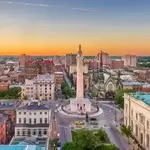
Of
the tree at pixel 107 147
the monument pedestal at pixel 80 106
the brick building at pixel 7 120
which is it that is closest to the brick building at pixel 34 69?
the monument pedestal at pixel 80 106

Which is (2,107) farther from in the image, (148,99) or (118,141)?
(148,99)

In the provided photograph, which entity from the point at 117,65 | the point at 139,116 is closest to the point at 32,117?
the point at 139,116

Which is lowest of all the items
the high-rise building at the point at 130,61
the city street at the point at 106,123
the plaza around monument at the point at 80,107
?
the city street at the point at 106,123

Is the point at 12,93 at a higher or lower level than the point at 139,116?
lower

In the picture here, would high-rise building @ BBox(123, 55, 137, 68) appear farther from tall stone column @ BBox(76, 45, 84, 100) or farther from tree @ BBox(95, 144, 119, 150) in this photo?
tree @ BBox(95, 144, 119, 150)

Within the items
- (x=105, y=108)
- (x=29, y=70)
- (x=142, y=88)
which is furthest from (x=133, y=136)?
(x=29, y=70)

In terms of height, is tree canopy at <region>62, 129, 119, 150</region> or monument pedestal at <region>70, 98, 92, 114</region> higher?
tree canopy at <region>62, 129, 119, 150</region>

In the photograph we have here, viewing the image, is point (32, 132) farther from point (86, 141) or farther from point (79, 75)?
point (79, 75)

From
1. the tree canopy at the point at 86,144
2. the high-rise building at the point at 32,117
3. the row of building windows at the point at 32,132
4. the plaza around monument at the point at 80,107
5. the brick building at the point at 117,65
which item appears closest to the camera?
the tree canopy at the point at 86,144

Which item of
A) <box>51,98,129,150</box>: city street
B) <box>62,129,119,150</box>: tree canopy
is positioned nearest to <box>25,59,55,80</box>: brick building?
<box>51,98,129,150</box>: city street

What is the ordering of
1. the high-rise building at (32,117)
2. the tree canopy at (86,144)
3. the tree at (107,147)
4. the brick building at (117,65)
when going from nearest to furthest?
the tree at (107,147) < the tree canopy at (86,144) < the high-rise building at (32,117) < the brick building at (117,65)

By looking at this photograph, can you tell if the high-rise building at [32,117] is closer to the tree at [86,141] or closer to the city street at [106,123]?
the city street at [106,123]
